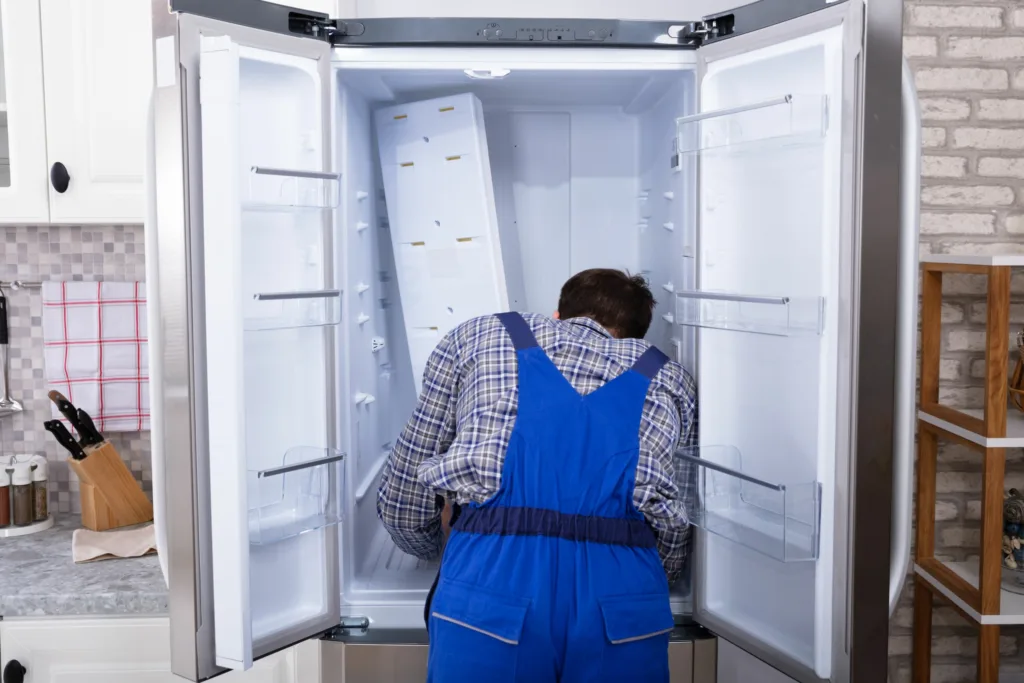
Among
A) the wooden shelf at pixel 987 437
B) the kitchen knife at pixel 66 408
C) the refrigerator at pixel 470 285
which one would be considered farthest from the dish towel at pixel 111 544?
the wooden shelf at pixel 987 437

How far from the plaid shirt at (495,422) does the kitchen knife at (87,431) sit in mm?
779

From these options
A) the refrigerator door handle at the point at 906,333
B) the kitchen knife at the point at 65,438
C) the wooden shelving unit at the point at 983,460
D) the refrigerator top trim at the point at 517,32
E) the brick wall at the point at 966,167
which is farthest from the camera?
the brick wall at the point at 966,167

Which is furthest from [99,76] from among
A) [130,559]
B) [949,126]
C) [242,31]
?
[949,126]

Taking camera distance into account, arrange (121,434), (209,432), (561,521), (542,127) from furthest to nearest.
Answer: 1. (121,434)
2. (542,127)
3. (561,521)
4. (209,432)

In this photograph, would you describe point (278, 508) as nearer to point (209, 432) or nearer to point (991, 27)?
point (209, 432)

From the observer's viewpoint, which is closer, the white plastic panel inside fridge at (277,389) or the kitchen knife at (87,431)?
the white plastic panel inside fridge at (277,389)

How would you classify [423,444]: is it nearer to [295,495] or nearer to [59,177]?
[295,495]

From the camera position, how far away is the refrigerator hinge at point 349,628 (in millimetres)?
1409

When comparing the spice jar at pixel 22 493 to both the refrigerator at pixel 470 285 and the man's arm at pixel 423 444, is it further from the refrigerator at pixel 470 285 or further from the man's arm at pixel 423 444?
the man's arm at pixel 423 444

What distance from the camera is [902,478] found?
44.6 inches

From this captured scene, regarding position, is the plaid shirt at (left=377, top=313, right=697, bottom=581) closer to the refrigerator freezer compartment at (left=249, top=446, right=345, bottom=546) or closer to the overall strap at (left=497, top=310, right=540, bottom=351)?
the overall strap at (left=497, top=310, right=540, bottom=351)

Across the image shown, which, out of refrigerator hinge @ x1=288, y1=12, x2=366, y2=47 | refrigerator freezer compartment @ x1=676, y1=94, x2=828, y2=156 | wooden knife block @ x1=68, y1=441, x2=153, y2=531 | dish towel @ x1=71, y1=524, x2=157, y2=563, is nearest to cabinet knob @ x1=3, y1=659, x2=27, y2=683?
dish towel @ x1=71, y1=524, x2=157, y2=563

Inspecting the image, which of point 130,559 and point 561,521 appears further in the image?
point 130,559

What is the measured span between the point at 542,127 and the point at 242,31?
2.63ft
